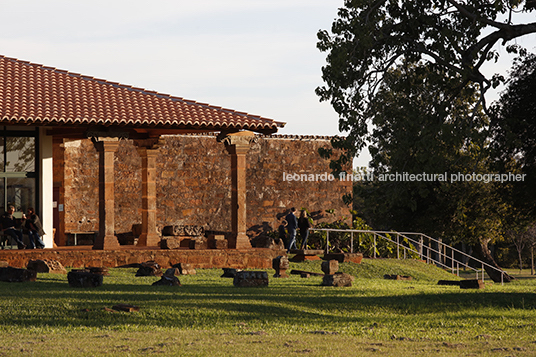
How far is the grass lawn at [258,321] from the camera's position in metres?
7.93

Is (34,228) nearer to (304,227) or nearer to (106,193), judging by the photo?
(106,193)

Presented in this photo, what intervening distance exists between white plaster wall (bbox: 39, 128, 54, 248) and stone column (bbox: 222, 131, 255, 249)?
4696mm

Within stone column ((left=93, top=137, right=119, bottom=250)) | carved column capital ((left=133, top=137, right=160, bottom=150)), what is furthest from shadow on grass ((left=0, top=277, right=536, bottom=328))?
carved column capital ((left=133, top=137, right=160, bottom=150))

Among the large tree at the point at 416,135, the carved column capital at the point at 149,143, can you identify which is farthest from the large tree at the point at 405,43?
the carved column capital at the point at 149,143

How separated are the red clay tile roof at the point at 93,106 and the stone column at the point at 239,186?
0.95 ft

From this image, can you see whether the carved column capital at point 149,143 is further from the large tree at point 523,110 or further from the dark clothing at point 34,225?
the large tree at point 523,110

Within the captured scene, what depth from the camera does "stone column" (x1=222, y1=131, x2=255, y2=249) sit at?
58.3 ft

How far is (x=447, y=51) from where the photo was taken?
12.9m

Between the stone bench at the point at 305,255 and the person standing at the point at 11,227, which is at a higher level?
the person standing at the point at 11,227

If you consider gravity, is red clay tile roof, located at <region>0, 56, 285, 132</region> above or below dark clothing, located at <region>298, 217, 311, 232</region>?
above

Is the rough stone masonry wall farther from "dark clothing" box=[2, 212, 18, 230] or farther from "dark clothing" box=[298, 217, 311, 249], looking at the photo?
"dark clothing" box=[2, 212, 18, 230]

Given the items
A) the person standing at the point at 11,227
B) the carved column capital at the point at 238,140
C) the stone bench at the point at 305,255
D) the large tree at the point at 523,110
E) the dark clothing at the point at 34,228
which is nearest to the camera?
the large tree at the point at 523,110

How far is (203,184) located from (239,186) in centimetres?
648

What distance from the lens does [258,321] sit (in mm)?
9750
